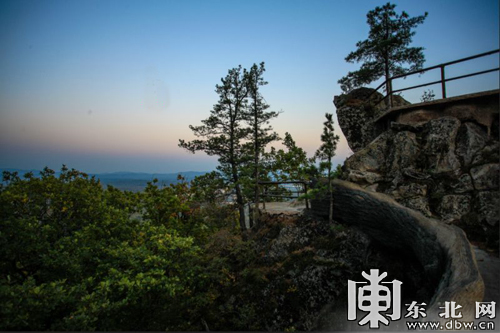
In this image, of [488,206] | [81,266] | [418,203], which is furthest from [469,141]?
[81,266]

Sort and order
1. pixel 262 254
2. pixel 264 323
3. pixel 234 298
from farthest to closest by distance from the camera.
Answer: pixel 262 254
pixel 234 298
pixel 264 323

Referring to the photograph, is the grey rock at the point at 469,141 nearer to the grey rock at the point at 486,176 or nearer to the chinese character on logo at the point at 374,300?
the grey rock at the point at 486,176

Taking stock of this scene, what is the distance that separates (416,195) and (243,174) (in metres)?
8.35

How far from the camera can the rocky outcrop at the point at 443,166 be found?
6852 mm

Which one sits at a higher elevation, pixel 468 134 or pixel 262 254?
pixel 468 134

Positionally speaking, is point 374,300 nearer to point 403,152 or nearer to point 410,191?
point 410,191

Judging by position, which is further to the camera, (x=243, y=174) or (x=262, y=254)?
(x=243, y=174)

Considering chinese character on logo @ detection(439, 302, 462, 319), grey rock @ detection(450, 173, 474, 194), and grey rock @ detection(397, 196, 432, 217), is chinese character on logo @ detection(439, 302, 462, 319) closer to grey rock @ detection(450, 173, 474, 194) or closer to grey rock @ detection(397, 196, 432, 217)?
grey rock @ detection(397, 196, 432, 217)

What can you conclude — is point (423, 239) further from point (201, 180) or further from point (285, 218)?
point (201, 180)

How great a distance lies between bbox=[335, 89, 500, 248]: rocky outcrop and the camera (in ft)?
22.5

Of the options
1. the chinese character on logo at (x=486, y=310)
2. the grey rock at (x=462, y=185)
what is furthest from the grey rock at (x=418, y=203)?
the chinese character on logo at (x=486, y=310)

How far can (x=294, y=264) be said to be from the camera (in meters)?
7.88

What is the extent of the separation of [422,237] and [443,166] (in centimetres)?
414

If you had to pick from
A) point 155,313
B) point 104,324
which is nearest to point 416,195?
point 155,313
